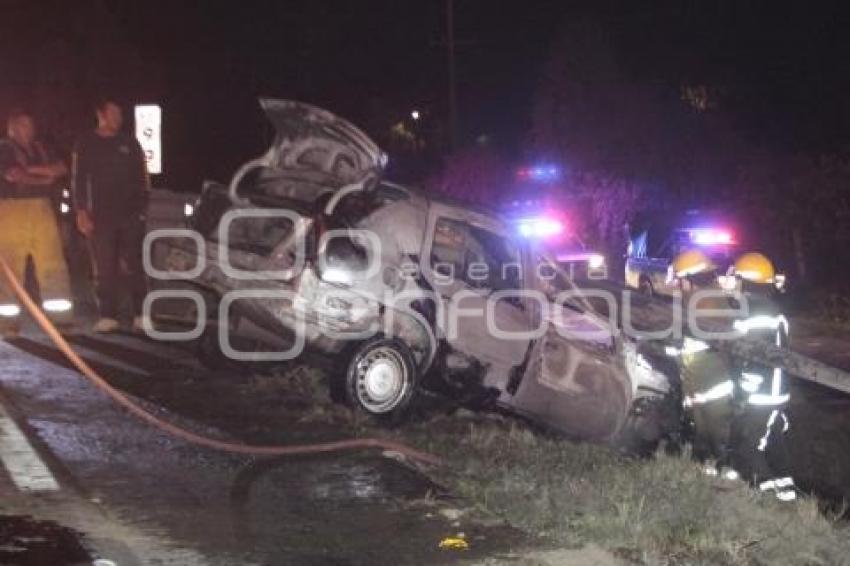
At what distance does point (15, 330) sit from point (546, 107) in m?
21.4

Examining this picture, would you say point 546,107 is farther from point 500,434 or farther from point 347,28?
point 500,434

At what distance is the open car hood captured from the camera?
25.8 feet

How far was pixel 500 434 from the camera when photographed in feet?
23.7

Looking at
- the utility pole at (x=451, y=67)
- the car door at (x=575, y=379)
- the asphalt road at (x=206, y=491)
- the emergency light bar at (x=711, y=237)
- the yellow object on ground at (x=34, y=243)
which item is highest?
the utility pole at (x=451, y=67)

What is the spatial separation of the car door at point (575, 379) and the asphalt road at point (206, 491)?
1670 mm

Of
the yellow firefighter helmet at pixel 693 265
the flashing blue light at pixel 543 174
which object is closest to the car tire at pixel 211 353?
the yellow firefighter helmet at pixel 693 265

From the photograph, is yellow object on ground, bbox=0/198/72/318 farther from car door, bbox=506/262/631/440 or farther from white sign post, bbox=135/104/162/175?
white sign post, bbox=135/104/162/175

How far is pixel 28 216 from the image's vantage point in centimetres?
927

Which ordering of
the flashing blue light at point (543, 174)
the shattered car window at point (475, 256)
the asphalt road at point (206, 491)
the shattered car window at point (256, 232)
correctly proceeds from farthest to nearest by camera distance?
the flashing blue light at point (543, 174) → the shattered car window at point (256, 232) → the shattered car window at point (475, 256) → the asphalt road at point (206, 491)

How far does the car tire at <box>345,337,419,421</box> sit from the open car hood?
128 cm

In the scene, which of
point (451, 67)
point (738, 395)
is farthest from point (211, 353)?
point (451, 67)

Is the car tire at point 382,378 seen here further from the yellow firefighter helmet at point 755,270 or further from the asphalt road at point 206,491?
the yellow firefighter helmet at point 755,270

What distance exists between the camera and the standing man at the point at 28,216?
9.20 metres

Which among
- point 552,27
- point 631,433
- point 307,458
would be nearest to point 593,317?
point 631,433
